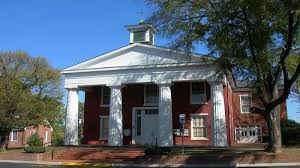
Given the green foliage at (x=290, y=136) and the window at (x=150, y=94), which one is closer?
the green foliage at (x=290, y=136)

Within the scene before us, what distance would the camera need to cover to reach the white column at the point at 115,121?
2616 cm

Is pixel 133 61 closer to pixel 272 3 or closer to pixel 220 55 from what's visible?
pixel 220 55

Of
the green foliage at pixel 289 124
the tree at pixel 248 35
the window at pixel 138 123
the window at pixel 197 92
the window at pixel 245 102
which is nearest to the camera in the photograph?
the tree at pixel 248 35

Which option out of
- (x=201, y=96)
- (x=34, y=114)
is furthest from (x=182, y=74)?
(x=34, y=114)

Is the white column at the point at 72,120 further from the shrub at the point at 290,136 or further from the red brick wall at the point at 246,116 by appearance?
the shrub at the point at 290,136

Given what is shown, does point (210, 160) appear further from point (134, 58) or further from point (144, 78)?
point (134, 58)

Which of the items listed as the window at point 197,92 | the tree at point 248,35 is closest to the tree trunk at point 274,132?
the tree at point 248,35

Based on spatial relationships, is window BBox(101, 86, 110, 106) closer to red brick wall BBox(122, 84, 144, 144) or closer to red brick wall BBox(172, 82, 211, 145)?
red brick wall BBox(122, 84, 144, 144)

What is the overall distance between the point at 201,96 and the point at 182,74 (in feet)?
12.3

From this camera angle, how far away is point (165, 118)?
25.2 metres

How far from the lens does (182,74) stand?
1003 inches

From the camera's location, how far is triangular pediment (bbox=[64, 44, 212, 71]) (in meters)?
26.1

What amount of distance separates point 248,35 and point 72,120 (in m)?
16.2

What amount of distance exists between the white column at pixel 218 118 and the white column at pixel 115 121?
23.1 ft
